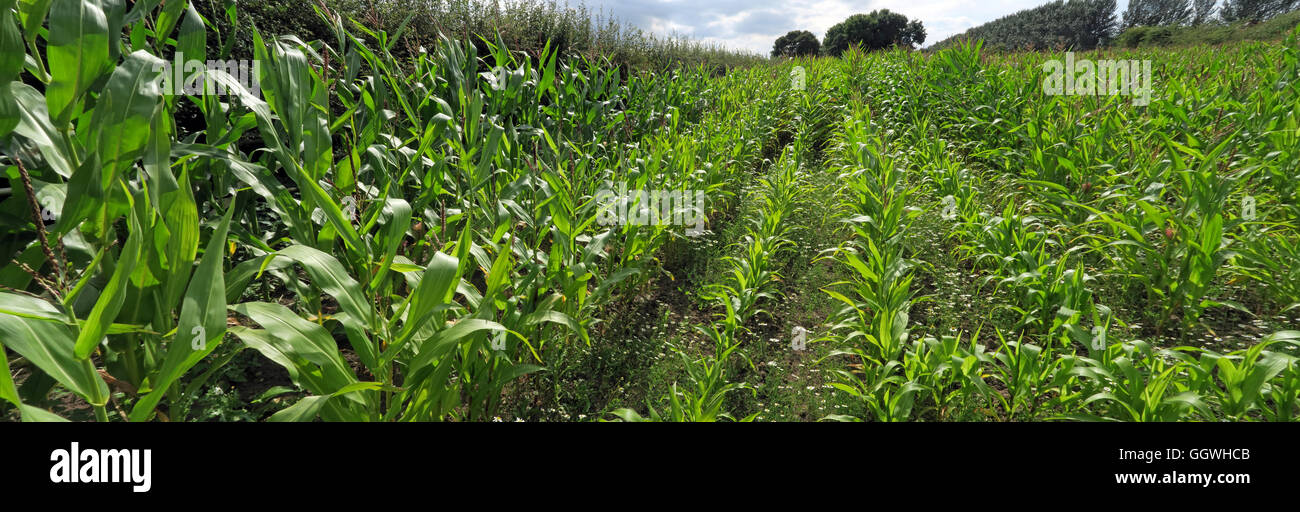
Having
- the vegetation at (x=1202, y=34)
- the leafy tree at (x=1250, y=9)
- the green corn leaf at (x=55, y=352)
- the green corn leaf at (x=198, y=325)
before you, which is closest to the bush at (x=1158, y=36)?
the vegetation at (x=1202, y=34)

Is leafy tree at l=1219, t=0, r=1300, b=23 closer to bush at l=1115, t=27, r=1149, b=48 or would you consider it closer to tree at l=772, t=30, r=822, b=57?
bush at l=1115, t=27, r=1149, b=48

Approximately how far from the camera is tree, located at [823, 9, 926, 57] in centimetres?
2748

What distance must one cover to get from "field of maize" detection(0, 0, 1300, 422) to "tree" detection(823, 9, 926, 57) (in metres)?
26.8

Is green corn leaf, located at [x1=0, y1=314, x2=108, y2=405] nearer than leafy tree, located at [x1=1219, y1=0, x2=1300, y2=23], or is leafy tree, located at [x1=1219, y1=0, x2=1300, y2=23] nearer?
green corn leaf, located at [x1=0, y1=314, x2=108, y2=405]

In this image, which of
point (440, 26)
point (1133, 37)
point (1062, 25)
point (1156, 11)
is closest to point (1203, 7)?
point (1156, 11)

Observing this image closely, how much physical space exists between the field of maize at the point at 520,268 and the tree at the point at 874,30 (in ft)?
88.0

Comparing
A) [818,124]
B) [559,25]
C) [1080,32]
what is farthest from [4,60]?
[1080,32]

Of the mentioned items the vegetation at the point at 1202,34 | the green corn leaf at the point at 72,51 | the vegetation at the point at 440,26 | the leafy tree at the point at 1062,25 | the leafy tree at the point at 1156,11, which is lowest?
the green corn leaf at the point at 72,51

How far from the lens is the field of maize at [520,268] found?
90 centimetres

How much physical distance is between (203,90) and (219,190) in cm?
30

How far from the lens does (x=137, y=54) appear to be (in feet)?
2.94

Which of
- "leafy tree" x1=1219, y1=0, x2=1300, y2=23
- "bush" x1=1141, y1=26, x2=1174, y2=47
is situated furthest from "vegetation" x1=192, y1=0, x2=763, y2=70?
"leafy tree" x1=1219, y1=0, x2=1300, y2=23

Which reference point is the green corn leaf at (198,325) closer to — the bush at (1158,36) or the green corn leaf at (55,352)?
the green corn leaf at (55,352)

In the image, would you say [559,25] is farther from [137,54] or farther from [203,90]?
[137,54]
